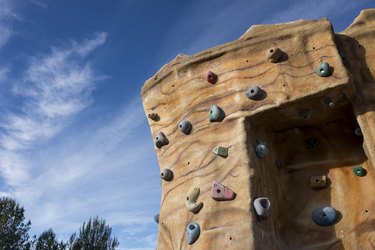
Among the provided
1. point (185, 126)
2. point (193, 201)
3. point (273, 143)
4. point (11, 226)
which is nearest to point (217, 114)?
point (185, 126)

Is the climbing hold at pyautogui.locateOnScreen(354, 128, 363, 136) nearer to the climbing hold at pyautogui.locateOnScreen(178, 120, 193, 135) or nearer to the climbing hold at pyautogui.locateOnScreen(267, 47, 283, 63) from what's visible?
the climbing hold at pyautogui.locateOnScreen(267, 47, 283, 63)

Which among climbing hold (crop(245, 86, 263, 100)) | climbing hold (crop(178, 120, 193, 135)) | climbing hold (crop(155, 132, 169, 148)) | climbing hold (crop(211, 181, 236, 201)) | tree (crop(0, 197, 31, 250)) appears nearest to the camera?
climbing hold (crop(211, 181, 236, 201))

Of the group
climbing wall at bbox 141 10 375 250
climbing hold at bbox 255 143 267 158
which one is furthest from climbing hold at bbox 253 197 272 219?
climbing hold at bbox 255 143 267 158

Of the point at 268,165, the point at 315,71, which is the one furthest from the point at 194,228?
the point at 315,71

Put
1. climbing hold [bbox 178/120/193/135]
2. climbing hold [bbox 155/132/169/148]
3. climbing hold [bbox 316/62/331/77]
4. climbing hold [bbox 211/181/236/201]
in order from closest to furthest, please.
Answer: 1. climbing hold [bbox 211/181/236/201]
2. climbing hold [bbox 316/62/331/77]
3. climbing hold [bbox 178/120/193/135]
4. climbing hold [bbox 155/132/169/148]

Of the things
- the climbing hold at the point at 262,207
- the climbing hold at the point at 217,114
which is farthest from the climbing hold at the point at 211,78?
the climbing hold at the point at 262,207

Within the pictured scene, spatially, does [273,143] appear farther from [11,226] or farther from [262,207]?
[11,226]

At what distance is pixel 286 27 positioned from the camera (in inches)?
105

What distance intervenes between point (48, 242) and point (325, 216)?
11964 mm

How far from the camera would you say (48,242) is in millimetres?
12281

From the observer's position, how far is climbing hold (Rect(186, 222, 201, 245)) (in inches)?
87.4

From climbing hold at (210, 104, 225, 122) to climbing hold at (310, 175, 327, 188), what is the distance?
787 mm

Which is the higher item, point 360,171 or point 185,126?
point 185,126

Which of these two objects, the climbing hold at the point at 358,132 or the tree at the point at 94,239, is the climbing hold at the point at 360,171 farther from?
the tree at the point at 94,239
